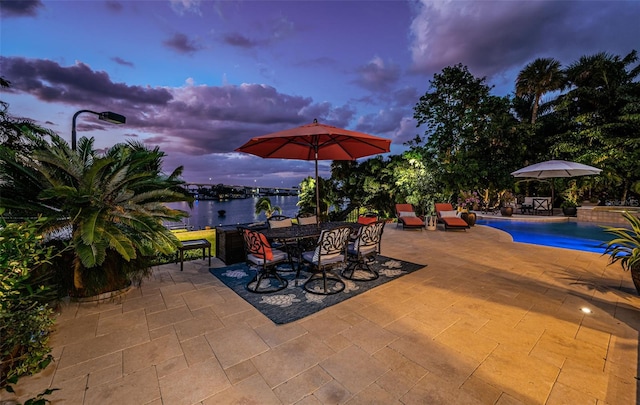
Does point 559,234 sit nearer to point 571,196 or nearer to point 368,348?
point 571,196

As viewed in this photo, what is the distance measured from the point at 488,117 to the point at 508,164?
10.9ft

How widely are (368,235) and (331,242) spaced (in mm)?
836

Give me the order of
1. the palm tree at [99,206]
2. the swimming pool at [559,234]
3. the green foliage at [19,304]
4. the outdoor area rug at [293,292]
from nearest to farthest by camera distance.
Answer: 1. the green foliage at [19,304]
2. the palm tree at [99,206]
3. the outdoor area rug at [293,292]
4. the swimming pool at [559,234]

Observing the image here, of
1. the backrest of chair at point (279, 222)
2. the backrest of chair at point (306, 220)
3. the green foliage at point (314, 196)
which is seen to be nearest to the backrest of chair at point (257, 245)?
the backrest of chair at point (279, 222)

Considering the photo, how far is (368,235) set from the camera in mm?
4305

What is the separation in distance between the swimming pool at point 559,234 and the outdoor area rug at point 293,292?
6.31 m

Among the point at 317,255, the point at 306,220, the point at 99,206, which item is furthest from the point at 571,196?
the point at 99,206

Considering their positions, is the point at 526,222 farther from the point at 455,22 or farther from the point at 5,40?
the point at 5,40

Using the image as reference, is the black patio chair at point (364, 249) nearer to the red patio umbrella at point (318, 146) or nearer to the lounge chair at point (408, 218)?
the red patio umbrella at point (318, 146)

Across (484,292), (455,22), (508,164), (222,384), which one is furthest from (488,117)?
(222,384)

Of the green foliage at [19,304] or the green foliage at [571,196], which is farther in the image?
the green foliage at [571,196]

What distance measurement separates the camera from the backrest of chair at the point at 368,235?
4.20 meters

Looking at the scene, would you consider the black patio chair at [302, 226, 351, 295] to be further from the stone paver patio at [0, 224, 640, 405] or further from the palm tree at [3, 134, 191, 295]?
the palm tree at [3, 134, 191, 295]

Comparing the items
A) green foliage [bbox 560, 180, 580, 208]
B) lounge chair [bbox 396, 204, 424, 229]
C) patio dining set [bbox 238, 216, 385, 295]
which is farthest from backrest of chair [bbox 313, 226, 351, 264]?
green foliage [bbox 560, 180, 580, 208]
